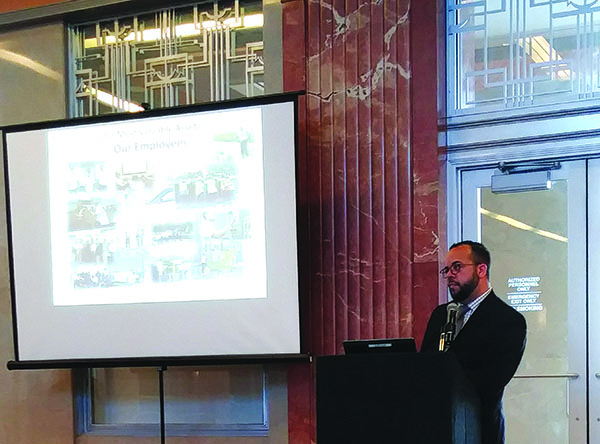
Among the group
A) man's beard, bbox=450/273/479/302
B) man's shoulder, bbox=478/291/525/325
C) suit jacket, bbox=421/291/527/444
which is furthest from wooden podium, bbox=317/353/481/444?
man's beard, bbox=450/273/479/302

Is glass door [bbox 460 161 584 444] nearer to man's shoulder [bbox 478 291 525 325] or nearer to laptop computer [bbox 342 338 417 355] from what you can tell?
man's shoulder [bbox 478 291 525 325]

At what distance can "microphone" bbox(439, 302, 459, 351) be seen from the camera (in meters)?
2.70

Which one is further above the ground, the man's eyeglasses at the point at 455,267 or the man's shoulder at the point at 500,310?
the man's eyeglasses at the point at 455,267

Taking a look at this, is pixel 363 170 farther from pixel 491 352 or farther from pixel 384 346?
pixel 384 346

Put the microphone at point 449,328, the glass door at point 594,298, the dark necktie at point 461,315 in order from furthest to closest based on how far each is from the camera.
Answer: the glass door at point 594,298 → the dark necktie at point 461,315 → the microphone at point 449,328

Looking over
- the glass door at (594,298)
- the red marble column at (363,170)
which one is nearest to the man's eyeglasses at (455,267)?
the red marble column at (363,170)

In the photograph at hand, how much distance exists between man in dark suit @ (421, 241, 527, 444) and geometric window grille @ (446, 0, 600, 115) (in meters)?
0.93

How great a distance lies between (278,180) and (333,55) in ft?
2.37

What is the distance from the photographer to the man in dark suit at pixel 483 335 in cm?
261

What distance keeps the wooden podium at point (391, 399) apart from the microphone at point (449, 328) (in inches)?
13.0

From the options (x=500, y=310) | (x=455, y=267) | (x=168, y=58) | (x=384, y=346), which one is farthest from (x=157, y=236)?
(x=500, y=310)

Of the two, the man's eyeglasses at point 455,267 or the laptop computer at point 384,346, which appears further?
the man's eyeglasses at point 455,267

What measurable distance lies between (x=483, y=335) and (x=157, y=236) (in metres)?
1.74

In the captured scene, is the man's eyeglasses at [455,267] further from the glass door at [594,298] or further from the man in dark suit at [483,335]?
the glass door at [594,298]
